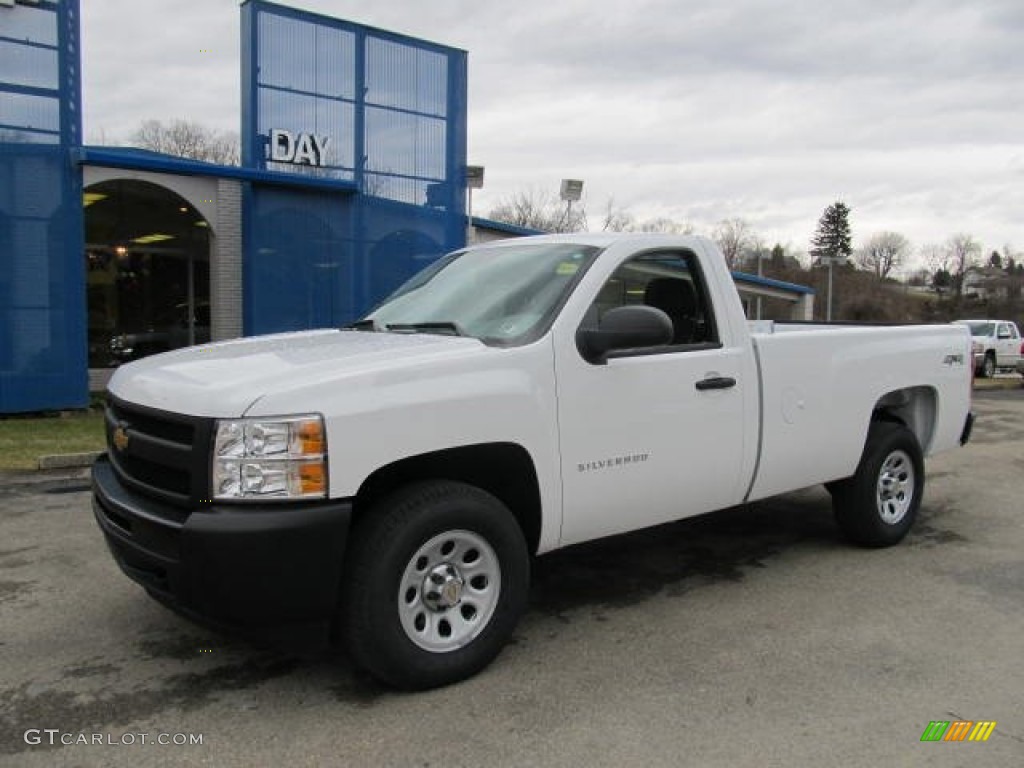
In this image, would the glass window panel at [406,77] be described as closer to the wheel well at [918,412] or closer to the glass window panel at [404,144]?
the glass window panel at [404,144]

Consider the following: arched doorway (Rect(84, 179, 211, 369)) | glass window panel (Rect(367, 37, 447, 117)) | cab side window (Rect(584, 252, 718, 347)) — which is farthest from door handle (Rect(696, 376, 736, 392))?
arched doorway (Rect(84, 179, 211, 369))

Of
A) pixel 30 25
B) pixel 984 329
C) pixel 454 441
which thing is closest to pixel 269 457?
pixel 454 441

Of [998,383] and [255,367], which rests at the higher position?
[255,367]

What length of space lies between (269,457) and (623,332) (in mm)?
1642

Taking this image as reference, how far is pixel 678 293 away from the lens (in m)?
4.81

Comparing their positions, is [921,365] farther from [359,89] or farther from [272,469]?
[359,89]

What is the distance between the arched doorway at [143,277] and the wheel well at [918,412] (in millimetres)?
13819

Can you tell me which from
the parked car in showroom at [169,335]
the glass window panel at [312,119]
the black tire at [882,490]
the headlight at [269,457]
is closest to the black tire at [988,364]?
the glass window panel at [312,119]

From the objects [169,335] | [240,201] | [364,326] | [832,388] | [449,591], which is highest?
[240,201]

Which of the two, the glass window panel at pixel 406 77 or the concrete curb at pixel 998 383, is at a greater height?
the glass window panel at pixel 406 77

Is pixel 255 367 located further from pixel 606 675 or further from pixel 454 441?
pixel 606 675

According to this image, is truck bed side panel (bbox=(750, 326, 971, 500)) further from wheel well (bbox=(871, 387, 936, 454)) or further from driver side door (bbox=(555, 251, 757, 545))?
driver side door (bbox=(555, 251, 757, 545))

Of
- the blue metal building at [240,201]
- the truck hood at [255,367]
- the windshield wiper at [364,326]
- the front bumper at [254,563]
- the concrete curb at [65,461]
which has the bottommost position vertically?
the concrete curb at [65,461]

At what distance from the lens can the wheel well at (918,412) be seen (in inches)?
241
